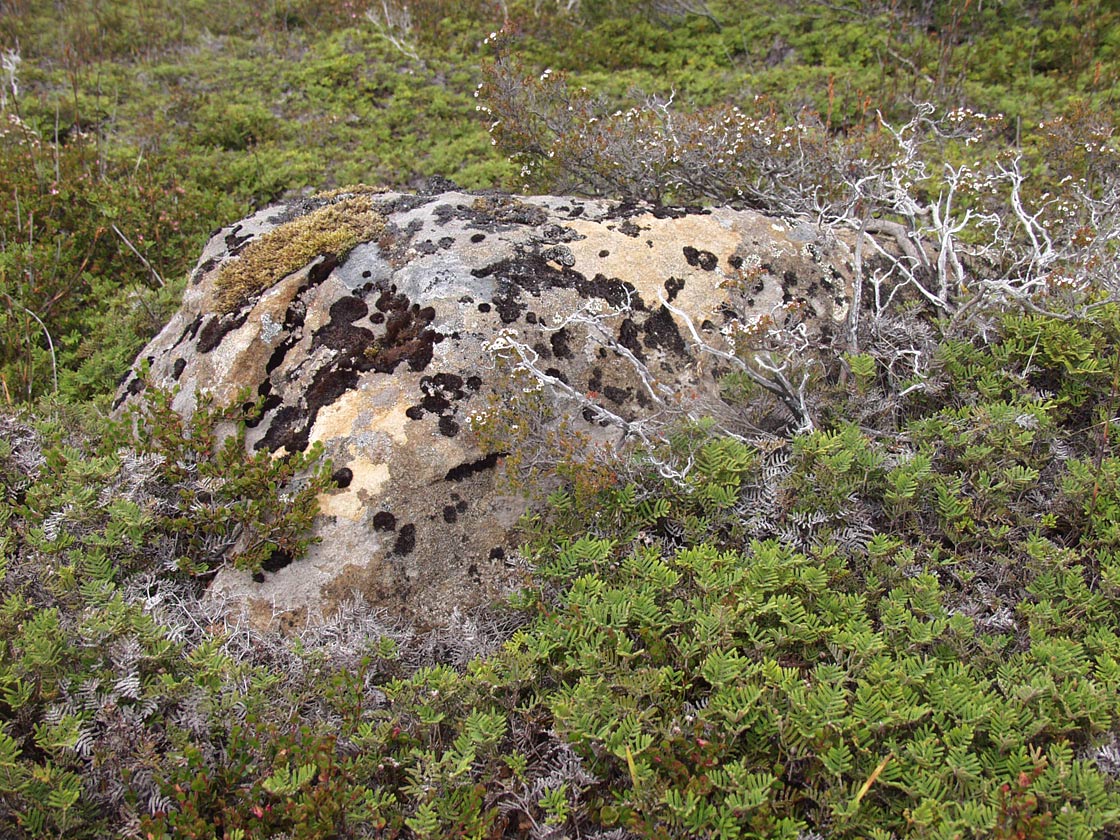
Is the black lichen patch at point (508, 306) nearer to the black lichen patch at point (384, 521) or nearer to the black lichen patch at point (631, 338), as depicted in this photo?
the black lichen patch at point (631, 338)

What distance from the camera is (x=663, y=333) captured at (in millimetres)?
4527

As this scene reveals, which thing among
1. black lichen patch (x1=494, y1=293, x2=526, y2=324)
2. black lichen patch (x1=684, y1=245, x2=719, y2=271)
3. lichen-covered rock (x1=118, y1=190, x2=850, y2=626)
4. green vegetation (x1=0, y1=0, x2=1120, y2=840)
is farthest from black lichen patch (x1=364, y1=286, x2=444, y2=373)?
black lichen patch (x1=684, y1=245, x2=719, y2=271)

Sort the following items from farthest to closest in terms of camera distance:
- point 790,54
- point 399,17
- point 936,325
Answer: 1. point 399,17
2. point 790,54
3. point 936,325

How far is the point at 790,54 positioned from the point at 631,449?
9642mm

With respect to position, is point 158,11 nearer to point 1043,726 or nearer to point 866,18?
point 866,18

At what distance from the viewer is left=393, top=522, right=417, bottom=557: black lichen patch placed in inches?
148

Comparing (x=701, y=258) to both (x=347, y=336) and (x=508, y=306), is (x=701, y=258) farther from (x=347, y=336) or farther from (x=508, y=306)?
(x=347, y=336)

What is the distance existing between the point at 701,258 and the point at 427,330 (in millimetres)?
1708

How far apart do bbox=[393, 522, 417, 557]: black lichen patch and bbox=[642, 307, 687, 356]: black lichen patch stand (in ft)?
5.40

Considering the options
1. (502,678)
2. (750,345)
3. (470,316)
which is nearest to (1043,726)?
(502,678)

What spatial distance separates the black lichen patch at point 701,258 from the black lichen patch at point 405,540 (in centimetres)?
228

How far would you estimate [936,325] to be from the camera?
187 inches

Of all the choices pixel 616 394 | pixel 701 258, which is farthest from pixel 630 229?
pixel 616 394

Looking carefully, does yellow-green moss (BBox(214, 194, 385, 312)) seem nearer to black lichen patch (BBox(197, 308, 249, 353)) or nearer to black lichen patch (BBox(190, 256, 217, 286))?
black lichen patch (BBox(197, 308, 249, 353))
